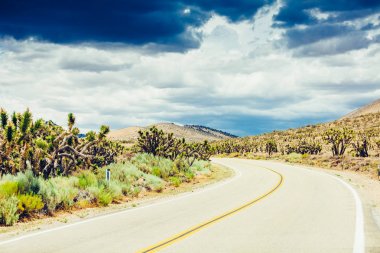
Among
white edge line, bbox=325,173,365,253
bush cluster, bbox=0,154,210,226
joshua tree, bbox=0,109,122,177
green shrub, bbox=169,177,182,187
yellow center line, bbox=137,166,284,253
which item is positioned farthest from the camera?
green shrub, bbox=169,177,182,187

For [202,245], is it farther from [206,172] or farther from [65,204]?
[206,172]

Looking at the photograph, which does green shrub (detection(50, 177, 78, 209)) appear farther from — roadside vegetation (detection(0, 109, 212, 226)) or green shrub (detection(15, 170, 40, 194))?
green shrub (detection(15, 170, 40, 194))

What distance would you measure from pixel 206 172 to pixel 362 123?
7845cm

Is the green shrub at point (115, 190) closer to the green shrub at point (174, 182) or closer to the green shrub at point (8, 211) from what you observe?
the green shrub at point (8, 211)

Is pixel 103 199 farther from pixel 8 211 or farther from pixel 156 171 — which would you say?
pixel 156 171

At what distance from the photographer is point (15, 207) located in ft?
37.5

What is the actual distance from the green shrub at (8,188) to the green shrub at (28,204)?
0.32 meters

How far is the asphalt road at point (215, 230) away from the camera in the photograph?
8219 millimetres

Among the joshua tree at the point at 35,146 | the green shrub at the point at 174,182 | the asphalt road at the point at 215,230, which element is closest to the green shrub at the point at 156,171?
the green shrub at the point at 174,182

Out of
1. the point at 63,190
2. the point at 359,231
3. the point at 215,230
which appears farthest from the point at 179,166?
the point at 359,231

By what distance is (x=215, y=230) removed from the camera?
9.95m

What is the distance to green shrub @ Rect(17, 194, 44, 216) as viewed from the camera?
11995 millimetres

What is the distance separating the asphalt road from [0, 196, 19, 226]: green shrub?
5.12ft

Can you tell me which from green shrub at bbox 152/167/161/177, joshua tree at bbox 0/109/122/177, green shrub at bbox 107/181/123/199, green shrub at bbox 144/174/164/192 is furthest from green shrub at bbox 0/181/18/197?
green shrub at bbox 152/167/161/177
